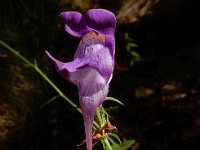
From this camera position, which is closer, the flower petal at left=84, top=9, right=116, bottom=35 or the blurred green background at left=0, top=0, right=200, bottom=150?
the flower petal at left=84, top=9, right=116, bottom=35

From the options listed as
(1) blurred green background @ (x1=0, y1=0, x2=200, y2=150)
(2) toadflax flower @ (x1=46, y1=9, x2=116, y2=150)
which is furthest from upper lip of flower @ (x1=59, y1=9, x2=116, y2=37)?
(1) blurred green background @ (x1=0, y1=0, x2=200, y2=150)

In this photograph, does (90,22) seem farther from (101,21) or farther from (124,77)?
(124,77)

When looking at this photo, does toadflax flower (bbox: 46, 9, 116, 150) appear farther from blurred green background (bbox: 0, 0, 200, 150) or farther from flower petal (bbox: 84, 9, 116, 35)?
blurred green background (bbox: 0, 0, 200, 150)

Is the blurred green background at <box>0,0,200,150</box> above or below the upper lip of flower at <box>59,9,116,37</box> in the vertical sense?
below

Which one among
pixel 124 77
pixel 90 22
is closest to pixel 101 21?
pixel 90 22

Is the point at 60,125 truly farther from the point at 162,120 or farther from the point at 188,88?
the point at 188,88

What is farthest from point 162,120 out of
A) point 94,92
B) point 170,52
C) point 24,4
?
point 94,92

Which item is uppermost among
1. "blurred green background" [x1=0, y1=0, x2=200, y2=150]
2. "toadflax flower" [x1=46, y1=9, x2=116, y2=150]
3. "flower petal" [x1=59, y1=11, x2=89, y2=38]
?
"flower petal" [x1=59, y1=11, x2=89, y2=38]
